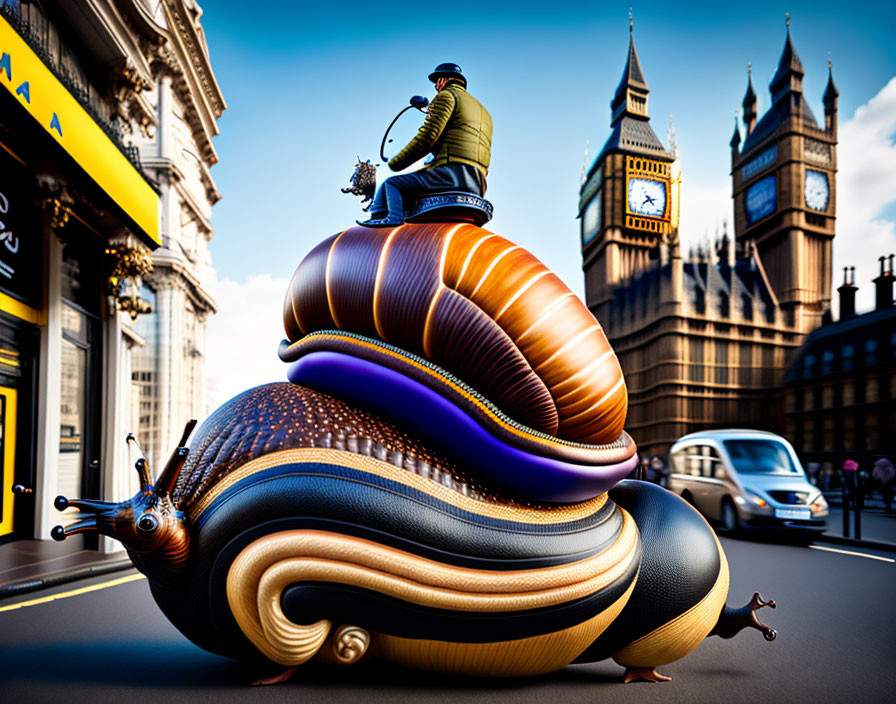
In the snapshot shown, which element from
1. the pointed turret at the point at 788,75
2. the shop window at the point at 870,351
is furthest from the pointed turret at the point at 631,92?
the shop window at the point at 870,351

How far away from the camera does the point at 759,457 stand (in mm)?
10453

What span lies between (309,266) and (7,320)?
7.28 m

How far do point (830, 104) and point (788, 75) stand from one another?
17.0 feet

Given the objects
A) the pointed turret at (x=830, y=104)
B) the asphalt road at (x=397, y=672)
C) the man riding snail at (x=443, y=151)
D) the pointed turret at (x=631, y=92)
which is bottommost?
the asphalt road at (x=397, y=672)

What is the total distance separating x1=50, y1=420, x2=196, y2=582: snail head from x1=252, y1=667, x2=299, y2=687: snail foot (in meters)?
0.76

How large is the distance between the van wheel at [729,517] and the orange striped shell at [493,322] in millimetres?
8302

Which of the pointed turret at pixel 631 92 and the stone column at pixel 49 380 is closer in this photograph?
the stone column at pixel 49 380

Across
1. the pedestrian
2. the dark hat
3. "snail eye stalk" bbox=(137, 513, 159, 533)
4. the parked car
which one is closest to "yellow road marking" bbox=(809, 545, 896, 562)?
the parked car

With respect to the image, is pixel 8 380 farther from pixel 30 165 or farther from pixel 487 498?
pixel 487 498

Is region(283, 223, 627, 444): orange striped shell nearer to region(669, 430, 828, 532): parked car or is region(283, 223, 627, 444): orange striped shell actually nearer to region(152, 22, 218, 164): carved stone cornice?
region(669, 430, 828, 532): parked car

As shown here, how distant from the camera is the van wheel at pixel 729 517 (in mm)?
10180

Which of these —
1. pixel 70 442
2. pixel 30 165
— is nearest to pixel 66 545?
pixel 70 442

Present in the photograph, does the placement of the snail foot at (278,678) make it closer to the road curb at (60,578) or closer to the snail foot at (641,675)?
the snail foot at (641,675)

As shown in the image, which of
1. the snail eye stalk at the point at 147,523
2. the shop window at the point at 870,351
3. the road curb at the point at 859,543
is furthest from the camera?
the shop window at the point at 870,351
